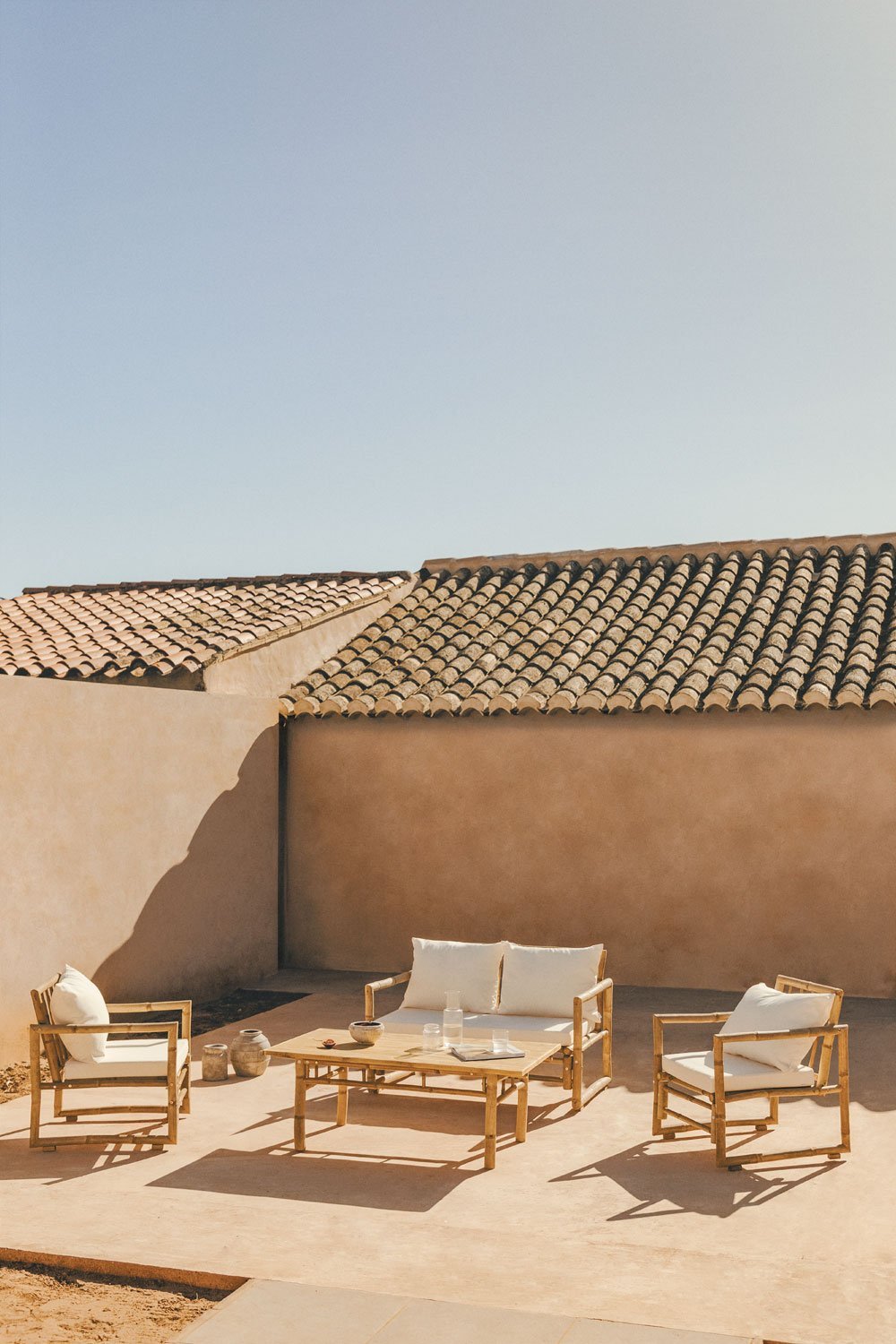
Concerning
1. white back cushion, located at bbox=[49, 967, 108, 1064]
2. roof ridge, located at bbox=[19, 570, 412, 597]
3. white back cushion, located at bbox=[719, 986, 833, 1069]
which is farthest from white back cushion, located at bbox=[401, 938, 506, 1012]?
roof ridge, located at bbox=[19, 570, 412, 597]

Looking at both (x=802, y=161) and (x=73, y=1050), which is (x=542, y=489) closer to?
(x=802, y=161)

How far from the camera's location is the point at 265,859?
12.9m

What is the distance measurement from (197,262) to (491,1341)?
12.8m

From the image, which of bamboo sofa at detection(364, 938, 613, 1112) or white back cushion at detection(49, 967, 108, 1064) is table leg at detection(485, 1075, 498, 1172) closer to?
bamboo sofa at detection(364, 938, 613, 1112)

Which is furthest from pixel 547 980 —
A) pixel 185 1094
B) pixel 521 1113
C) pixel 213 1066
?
pixel 185 1094

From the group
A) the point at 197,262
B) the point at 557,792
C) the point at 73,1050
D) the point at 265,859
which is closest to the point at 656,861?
the point at 557,792

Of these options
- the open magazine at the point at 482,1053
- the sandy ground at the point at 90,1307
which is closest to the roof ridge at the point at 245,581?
the open magazine at the point at 482,1053

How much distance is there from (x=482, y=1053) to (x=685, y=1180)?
1373mm

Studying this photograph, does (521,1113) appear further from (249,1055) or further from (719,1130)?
(249,1055)

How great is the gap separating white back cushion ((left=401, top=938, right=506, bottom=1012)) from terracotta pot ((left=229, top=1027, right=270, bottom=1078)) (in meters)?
1.09

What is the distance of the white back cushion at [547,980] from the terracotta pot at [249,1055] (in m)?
1.80

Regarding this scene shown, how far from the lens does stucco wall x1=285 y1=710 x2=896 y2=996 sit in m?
11.4

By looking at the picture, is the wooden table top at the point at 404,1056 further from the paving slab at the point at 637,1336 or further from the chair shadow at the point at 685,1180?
the paving slab at the point at 637,1336

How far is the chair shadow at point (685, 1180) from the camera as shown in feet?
19.6
